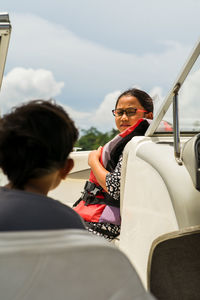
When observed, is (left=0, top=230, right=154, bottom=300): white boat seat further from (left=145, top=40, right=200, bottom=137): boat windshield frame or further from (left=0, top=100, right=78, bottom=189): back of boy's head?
(left=145, top=40, right=200, bottom=137): boat windshield frame

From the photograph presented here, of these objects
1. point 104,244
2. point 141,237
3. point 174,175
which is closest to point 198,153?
point 174,175

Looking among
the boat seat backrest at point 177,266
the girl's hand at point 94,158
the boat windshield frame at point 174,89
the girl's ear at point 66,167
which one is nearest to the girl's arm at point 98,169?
the girl's hand at point 94,158

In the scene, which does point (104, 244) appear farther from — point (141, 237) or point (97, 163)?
point (97, 163)

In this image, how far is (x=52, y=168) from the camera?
100cm

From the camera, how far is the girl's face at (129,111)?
2.37 metres

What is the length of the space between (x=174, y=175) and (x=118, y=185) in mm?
504

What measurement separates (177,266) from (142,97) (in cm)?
111

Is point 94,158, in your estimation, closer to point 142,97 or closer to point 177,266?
point 142,97

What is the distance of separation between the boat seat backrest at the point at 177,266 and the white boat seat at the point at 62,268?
2.34 ft

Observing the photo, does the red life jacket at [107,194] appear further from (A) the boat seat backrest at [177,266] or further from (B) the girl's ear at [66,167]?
(B) the girl's ear at [66,167]

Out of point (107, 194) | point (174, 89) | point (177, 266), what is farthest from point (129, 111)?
point (177, 266)

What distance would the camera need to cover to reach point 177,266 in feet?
5.13

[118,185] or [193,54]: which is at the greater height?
[193,54]

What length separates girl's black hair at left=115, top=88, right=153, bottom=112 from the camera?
239 cm
